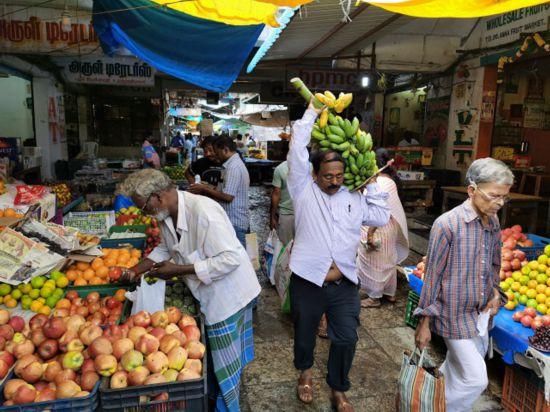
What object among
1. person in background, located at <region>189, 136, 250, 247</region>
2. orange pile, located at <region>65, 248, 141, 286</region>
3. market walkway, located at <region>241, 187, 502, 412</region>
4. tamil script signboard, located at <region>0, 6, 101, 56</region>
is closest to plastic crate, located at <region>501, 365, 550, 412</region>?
market walkway, located at <region>241, 187, 502, 412</region>

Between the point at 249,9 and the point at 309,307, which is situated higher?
the point at 249,9

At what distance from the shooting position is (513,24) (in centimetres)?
746

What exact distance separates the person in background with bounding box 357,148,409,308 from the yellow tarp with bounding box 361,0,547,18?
170 centimetres

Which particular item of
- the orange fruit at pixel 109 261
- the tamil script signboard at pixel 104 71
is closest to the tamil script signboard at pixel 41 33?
the tamil script signboard at pixel 104 71

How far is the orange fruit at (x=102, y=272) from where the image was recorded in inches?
137

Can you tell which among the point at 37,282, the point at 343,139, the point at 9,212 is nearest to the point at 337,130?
the point at 343,139

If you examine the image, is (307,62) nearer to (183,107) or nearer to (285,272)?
(285,272)

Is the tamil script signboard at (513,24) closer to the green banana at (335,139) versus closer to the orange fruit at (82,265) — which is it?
the green banana at (335,139)

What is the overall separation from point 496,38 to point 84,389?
29.3 feet

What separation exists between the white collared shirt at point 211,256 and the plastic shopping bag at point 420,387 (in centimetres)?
108

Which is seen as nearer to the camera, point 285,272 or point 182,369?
point 182,369

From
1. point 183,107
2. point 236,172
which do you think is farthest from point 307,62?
point 183,107

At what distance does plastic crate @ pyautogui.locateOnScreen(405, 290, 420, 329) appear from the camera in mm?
4426

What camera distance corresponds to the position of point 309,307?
119 inches
